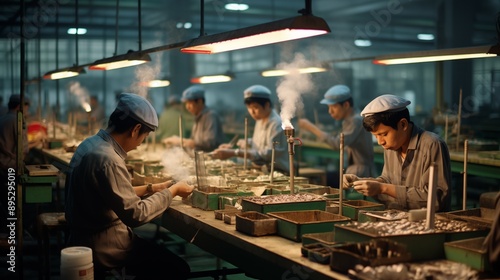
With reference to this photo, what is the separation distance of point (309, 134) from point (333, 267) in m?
8.49

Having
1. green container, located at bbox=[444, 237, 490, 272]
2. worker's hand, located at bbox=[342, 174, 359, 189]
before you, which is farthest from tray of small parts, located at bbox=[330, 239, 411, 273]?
worker's hand, located at bbox=[342, 174, 359, 189]

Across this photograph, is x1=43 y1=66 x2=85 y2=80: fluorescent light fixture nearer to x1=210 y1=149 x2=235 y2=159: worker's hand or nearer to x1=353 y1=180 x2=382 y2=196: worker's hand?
x1=210 y1=149 x2=235 y2=159: worker's hand

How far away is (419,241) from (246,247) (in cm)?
98

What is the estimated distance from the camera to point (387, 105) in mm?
3969

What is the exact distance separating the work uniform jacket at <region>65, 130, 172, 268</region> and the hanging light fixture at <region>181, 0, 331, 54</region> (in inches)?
40.1

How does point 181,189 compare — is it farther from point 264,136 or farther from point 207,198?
point 264,136

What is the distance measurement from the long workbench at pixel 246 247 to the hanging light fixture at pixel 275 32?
3.89ft

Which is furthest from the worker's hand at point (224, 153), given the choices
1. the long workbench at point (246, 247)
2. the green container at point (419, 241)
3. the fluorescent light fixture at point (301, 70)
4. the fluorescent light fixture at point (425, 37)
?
the fluorescent light fixture at point (425, 37)

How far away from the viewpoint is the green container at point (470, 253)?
2.55 metres

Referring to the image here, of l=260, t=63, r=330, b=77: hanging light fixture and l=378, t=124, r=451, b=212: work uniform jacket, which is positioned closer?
l=378, t=124, r=451, b=212: work uniform jacket

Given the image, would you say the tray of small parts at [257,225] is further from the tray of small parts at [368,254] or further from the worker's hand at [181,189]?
the worker's hand at [181,189]

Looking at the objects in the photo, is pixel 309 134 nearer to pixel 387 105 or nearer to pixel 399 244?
pixel 387 105

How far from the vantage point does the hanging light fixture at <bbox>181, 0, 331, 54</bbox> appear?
3.15 metres

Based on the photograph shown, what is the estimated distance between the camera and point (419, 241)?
9.00ft
